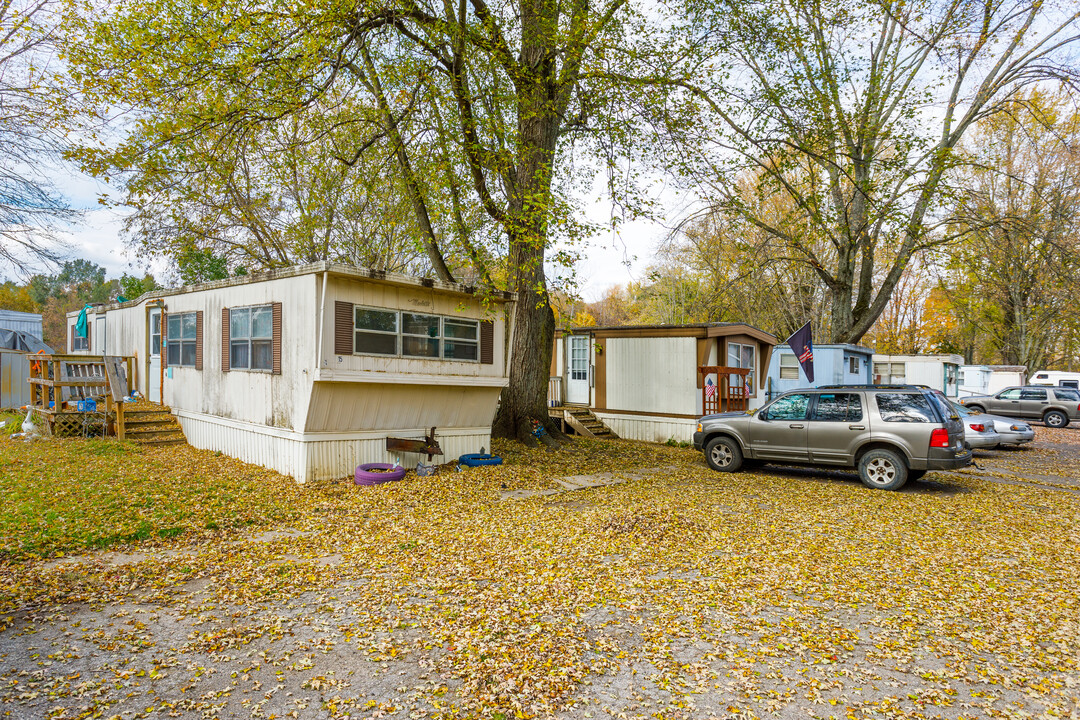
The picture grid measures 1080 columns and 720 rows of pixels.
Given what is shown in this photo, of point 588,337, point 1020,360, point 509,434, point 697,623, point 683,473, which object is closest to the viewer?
point 697,623

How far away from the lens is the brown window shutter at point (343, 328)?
30.0ft

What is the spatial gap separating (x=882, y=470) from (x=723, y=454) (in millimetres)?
2686

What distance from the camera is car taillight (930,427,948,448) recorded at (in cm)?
912

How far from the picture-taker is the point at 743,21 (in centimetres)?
1211

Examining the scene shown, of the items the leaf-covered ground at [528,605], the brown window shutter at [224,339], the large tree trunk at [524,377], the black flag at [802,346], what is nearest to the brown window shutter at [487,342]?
the large tree trunk at [524,377]

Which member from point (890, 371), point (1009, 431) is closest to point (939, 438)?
point (1009, 431)

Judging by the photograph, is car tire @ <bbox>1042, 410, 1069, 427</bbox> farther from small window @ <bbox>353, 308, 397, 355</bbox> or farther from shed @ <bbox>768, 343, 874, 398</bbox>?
small window @ <bbox>353, 308, 397, 355</bbox>

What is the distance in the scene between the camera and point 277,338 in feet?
31.8

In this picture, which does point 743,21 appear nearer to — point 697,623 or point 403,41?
point 403,41

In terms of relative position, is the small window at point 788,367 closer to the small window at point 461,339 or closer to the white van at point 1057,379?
the small window at point 461,339

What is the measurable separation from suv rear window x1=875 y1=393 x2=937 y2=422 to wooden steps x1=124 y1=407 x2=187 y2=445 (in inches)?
527

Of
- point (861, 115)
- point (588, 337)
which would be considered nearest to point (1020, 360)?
point (861, 115)

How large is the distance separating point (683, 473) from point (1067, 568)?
5.86 meters

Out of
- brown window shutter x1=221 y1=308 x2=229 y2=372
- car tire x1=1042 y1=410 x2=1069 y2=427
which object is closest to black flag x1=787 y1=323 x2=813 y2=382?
brown window shutter x1=221 y1=308 x2=229 y2=372
